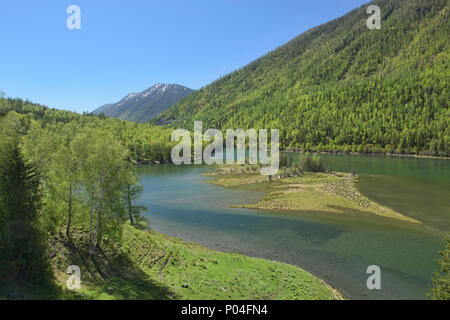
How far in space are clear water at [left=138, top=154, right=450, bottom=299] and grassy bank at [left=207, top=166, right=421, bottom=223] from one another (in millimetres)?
3569

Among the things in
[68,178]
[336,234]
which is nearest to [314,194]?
[336,234]

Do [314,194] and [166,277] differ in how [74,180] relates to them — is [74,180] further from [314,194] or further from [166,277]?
[314,194]

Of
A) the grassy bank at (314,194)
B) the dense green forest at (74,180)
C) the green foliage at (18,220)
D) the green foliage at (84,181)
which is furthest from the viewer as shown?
the grassy bank at (314,194)

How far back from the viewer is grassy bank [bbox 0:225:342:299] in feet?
64.6

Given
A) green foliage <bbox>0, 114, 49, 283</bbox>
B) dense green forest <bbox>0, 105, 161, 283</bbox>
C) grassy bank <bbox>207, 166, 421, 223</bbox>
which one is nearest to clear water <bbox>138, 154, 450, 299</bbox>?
grassy bank <bbox>207, 166, 421, 223</bbox>

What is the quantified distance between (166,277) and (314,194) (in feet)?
171

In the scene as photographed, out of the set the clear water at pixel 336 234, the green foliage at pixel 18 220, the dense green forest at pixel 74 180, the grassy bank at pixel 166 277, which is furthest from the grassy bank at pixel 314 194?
the green foliage at pixel 18 220

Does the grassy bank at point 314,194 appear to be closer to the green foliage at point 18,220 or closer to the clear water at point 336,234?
the clear water at point 336,234

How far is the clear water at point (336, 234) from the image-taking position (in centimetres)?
2966

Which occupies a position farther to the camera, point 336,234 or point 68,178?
point 336,234

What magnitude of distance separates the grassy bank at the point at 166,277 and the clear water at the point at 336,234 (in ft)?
17.0

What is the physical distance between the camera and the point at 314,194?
6838 centimetres

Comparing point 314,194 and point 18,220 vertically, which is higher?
point 18,220
